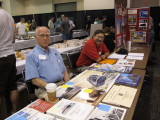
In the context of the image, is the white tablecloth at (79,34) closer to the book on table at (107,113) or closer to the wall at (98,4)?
the wall at (98,4)

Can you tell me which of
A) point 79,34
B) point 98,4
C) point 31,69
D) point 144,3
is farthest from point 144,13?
point 98,4

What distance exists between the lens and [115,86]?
4.79 feet

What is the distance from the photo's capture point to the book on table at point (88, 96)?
1.20 metres

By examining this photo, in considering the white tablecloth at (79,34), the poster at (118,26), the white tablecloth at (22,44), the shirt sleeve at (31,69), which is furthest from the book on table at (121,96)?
the white tablecloth at (79,34)

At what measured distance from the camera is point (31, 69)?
1.68 meters

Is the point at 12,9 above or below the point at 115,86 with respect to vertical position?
above

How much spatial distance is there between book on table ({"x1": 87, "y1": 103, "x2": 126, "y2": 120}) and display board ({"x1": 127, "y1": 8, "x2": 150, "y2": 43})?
10.0 feet

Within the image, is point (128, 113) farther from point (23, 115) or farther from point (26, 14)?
point (26, 14)

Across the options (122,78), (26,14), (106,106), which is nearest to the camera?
(106,106)

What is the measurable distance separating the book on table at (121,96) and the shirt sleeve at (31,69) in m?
0.79

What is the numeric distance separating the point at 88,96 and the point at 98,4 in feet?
27.5

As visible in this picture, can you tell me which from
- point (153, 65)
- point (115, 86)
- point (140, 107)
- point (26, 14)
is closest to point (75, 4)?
point (26, 14)

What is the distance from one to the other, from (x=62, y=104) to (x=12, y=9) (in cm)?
1295

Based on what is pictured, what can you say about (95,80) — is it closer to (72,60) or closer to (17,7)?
(72,60)
